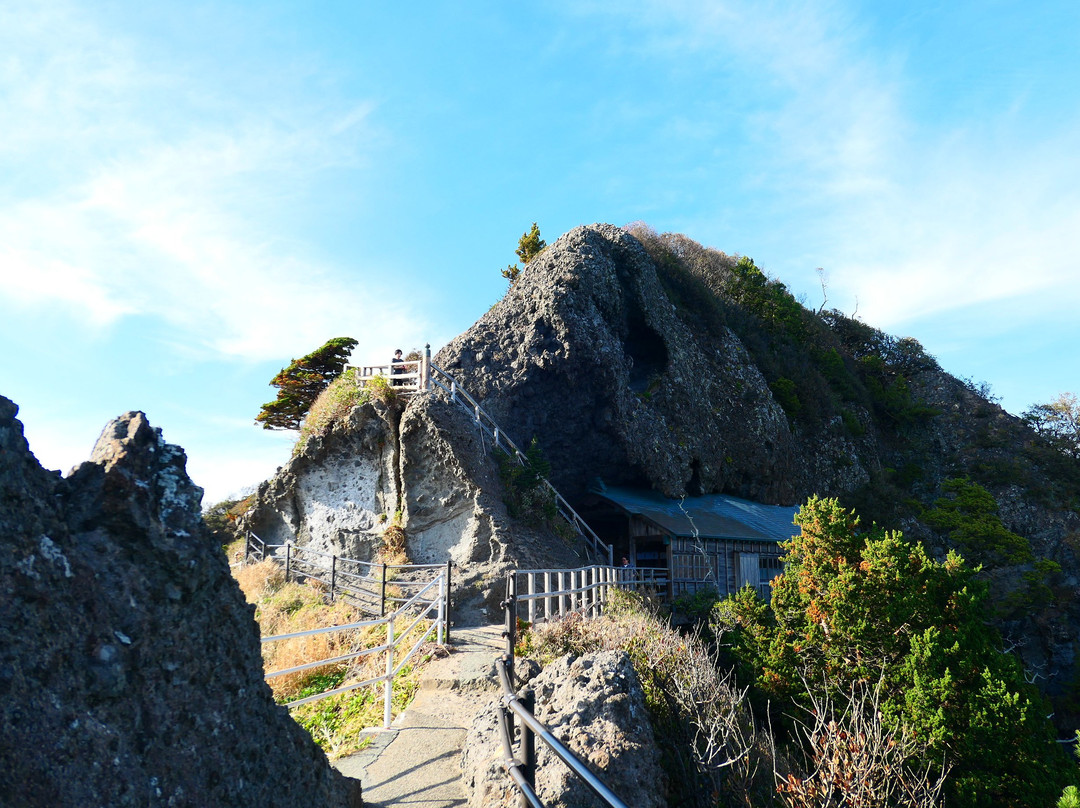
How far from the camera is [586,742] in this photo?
5785 mm

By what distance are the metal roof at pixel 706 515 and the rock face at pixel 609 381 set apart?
568 millimetres

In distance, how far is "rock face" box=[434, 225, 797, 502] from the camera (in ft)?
73.6

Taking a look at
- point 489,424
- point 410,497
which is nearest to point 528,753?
point 410,497

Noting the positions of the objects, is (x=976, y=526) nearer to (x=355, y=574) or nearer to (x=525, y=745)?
(x=355, y=574)

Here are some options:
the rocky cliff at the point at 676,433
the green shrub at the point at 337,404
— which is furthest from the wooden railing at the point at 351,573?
the green shrub at the point at 337,404

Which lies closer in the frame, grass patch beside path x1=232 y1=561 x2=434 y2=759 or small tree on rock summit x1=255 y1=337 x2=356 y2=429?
grass patch beside path x1=232 y1=561 x2=434 y2=759

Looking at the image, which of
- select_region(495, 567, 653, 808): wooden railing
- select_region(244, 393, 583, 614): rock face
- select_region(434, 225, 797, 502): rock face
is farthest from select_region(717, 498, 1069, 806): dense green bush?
select_region(434, 225, 797, 502): rock face

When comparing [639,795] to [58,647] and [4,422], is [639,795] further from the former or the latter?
[4,422]

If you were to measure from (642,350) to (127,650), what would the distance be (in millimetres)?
25840

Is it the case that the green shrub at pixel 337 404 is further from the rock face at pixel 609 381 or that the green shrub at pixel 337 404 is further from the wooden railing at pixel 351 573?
the rock face at pixel 609 381

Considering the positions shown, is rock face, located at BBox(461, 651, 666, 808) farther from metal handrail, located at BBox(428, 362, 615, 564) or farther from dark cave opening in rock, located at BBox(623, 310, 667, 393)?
dark cave opening in rock, located at BBox(623, 310, 667, 393)

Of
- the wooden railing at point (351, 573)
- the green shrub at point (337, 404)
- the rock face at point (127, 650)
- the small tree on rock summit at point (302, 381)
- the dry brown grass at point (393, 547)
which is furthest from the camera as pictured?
the small tree on rock summit at point (302, 381)

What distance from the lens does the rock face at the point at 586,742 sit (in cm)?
531

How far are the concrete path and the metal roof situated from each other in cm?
1190
